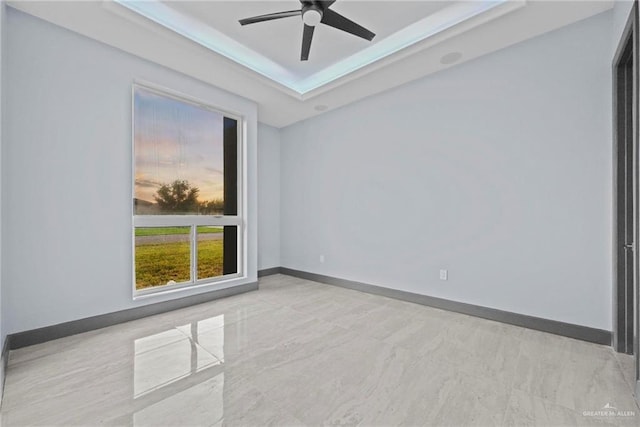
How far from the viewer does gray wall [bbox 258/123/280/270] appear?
5199mm

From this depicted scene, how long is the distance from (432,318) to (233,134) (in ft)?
12.0

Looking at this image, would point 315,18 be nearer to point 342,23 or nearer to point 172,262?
point 342,23

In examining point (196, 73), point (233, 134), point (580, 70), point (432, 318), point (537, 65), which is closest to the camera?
point (580, 70)

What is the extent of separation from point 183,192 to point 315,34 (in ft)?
8.11

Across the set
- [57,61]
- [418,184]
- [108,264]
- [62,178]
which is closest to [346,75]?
[418,184]

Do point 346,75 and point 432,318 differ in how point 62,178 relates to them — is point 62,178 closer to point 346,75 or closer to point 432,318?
point 346,75

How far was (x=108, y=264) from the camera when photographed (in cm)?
285

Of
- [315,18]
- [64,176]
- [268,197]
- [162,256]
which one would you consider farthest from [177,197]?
[315,18]

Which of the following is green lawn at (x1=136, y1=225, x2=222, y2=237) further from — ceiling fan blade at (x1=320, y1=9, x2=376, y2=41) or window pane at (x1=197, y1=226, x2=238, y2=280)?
ceiling fan blade at (x1=320, y1=9, x2=376, y2=41)

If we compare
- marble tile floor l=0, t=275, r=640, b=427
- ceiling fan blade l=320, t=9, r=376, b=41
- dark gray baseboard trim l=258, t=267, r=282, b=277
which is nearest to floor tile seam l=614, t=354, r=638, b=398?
marble tile floor l=0, t=275, r=640, b=427

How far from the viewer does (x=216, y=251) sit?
4008mm

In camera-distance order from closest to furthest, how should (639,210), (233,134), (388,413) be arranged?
(388,413), (639,210), (233,134)

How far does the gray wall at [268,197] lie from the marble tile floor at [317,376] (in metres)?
2.31

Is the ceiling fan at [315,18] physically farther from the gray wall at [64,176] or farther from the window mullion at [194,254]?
the window mullion at [194,254]
